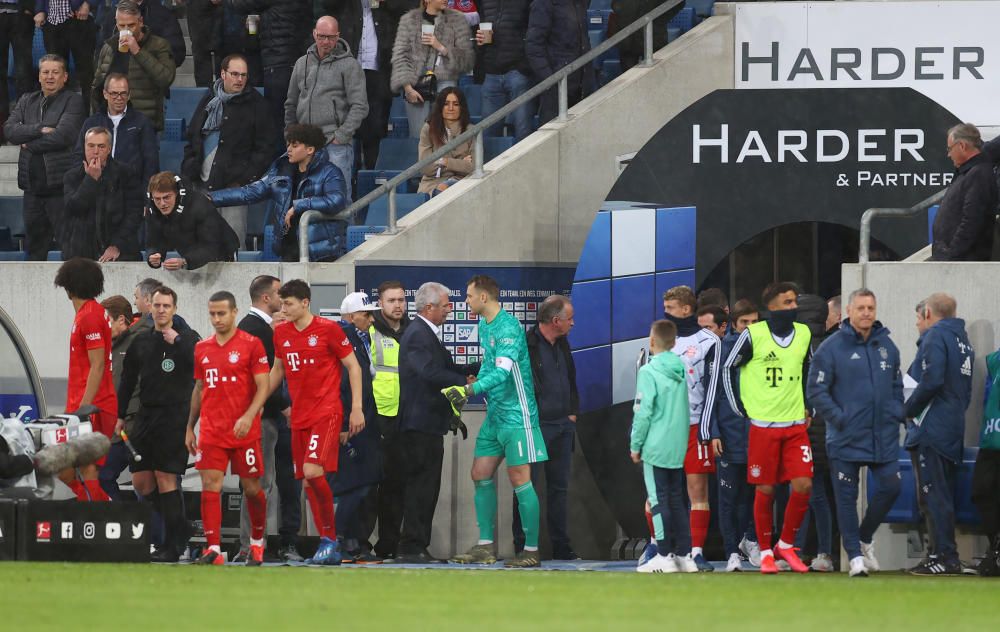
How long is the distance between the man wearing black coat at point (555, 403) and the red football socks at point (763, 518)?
6.98 ft

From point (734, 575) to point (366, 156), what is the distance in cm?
678

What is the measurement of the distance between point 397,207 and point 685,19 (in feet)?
12.1

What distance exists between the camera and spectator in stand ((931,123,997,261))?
1285cm

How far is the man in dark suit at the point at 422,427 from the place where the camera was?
13219mm

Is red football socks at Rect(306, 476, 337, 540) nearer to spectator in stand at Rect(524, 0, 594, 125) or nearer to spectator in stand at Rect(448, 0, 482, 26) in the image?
spectator in stand at Rect(524, 0, 594, 125)

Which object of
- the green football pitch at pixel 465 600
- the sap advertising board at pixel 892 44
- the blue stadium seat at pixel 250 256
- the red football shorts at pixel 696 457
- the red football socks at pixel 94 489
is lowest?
the green football pitch at pixel 465 600

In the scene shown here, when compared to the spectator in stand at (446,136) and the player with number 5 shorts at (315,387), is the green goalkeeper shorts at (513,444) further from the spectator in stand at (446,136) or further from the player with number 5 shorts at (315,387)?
the spectator in stand at (446,136)

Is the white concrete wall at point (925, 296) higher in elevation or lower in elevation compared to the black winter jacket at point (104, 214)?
lower

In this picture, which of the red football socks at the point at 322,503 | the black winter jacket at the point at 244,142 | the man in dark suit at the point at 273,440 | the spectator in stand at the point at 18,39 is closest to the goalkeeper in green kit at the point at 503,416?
the red football socks at the point at 322,503

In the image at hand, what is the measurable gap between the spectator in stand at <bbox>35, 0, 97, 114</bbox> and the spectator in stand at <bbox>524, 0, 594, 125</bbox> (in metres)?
4.57

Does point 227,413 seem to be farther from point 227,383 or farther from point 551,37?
point 551,37

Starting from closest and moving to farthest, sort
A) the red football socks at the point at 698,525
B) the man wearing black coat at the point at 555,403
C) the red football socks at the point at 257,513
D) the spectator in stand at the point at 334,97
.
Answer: the red football socks at the point at 257,513
the red football socks at the point at 698,525
the man wearing black coat at the point at 555,403
the spectator in stand at the point at 334,97

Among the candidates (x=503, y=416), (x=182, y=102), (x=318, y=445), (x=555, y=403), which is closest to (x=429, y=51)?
(x=182, y=102)

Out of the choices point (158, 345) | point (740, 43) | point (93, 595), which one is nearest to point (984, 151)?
point (740, 43)
